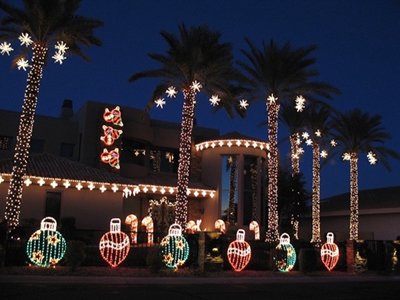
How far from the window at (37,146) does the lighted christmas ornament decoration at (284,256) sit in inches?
700

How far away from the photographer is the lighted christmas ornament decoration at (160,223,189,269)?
1658cm

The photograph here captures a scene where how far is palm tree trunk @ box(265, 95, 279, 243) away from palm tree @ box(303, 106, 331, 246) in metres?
8.33

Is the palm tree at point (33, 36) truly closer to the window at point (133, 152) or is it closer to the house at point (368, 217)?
the window at point (133, 152)

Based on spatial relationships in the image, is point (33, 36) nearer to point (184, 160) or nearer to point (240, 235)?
point (184, 160)

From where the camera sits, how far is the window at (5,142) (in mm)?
28494

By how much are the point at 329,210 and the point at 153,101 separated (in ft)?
65.2

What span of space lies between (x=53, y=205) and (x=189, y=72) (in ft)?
32.9

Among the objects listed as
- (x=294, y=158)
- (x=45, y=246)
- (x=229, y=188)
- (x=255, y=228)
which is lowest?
(x=45, y=246)

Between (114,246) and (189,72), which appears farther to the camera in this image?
(189,72)

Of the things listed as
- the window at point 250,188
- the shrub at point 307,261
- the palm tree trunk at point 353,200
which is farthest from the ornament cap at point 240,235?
the palm tree trunk at point 353,200

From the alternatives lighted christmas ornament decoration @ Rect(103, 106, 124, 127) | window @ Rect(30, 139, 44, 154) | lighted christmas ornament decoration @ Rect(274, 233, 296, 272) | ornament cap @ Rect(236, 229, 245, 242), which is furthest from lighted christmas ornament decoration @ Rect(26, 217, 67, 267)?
window @ Rect(30, 139, 44, 154)

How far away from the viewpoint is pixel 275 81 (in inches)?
973

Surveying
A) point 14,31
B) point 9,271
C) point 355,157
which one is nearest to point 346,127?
point 355,157

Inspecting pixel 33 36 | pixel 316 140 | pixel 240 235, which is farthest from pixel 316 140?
pixel 33 36
